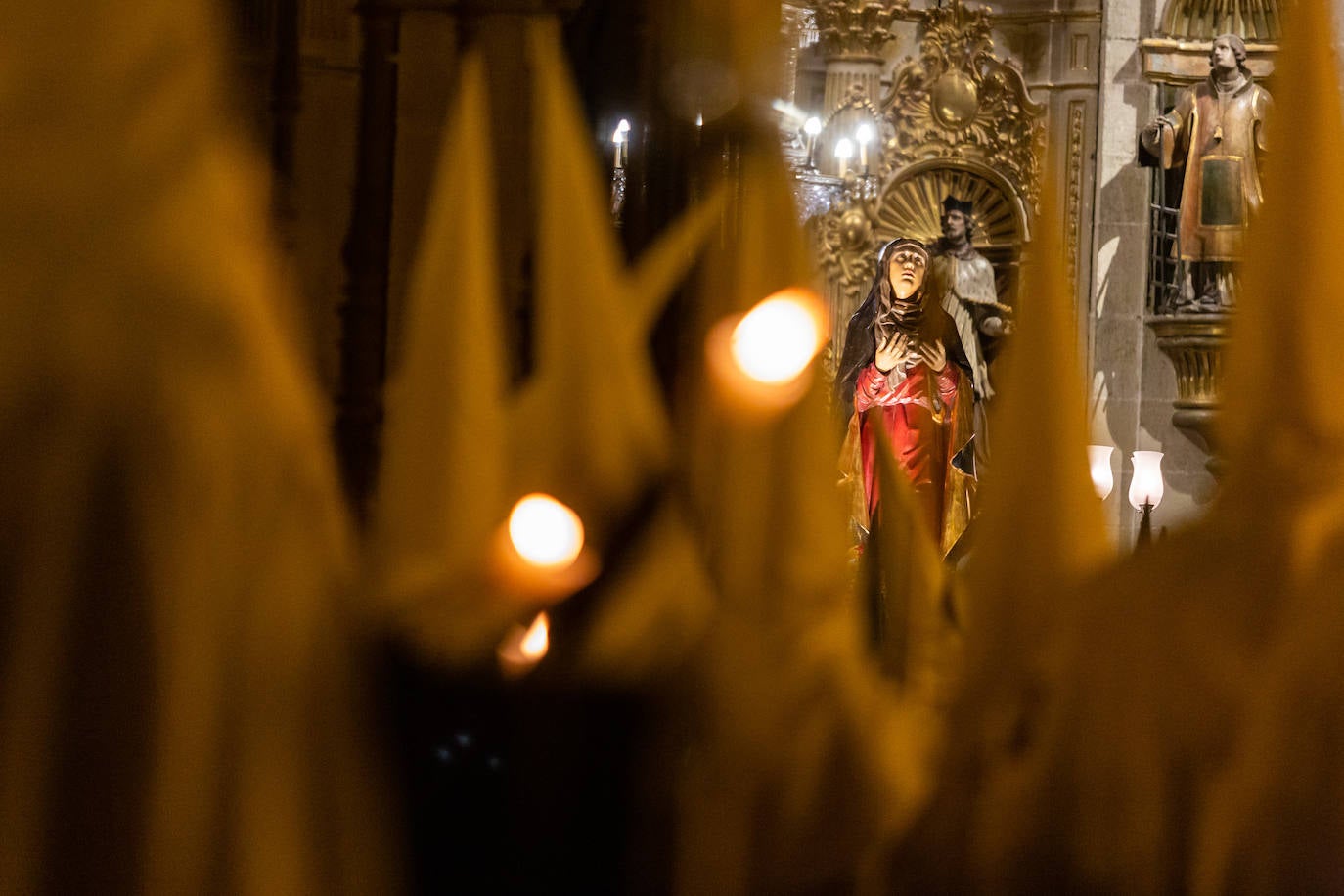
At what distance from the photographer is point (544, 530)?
1566mm

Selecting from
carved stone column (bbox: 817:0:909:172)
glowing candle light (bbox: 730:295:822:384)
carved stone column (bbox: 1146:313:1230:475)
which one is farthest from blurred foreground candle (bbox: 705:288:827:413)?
carved stone column (bbox: 817:0:909:172)

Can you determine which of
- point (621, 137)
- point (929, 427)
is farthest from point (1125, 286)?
point (621, 137)

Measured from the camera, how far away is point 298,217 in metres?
1.84

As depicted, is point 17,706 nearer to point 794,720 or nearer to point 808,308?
point 794,720

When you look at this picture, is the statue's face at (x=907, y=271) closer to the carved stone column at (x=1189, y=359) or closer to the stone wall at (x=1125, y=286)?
the stone wall at (x=1125, y=286)

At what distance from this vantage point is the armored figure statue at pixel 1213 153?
8992mm

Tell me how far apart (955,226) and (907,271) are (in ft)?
7.28

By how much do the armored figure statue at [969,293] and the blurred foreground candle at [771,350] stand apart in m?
6.44

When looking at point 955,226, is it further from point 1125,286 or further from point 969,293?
point 1125,286

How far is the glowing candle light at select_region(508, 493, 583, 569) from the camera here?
155 cm

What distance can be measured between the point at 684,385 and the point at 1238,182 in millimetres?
8108

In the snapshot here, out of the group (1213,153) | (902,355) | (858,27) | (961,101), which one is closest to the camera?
(902,355)

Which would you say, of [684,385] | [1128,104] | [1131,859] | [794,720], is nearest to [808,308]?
[684,385]

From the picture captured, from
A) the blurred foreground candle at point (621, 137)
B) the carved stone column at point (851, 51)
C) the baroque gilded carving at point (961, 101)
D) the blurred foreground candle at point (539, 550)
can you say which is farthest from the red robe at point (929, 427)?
the blurred foreground candle at point (539, 550)
